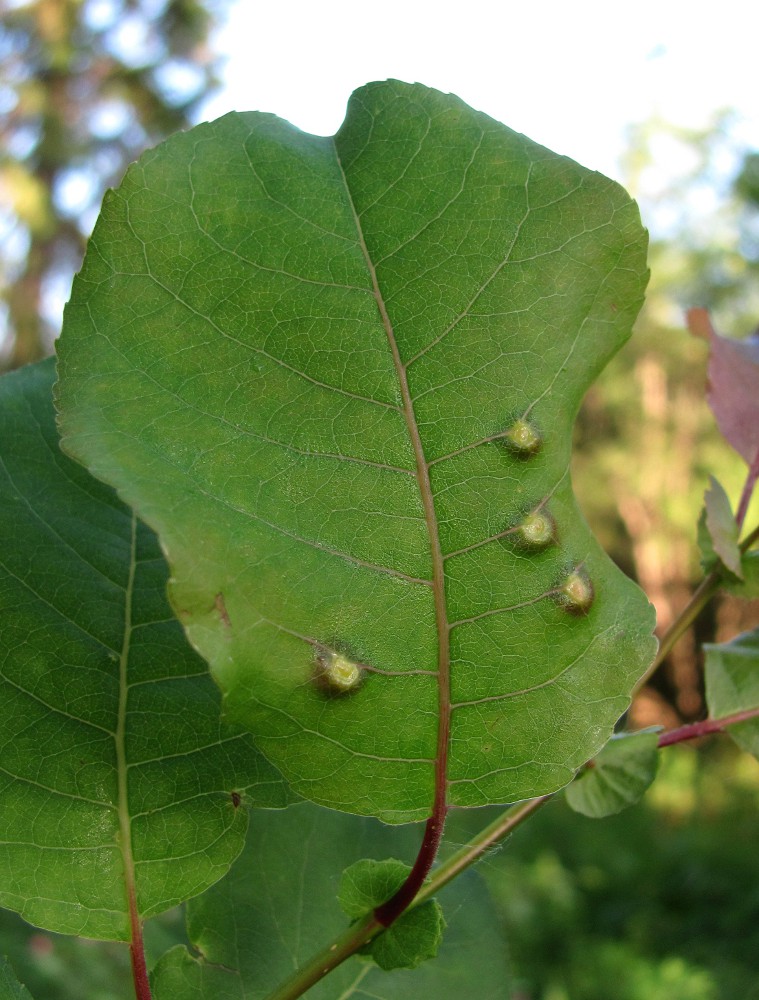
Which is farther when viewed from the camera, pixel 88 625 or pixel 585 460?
pixel 585 460

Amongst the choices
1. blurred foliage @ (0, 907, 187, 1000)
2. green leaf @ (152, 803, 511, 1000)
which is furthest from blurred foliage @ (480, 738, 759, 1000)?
green leaf @ (152, 803, 511, 1000)

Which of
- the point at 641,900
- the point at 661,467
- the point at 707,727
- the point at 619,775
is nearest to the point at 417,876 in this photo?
the point at 619,775

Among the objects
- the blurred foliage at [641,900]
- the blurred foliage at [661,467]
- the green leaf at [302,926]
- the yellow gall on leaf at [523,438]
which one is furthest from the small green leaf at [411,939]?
the blurred foliage at [661,467]

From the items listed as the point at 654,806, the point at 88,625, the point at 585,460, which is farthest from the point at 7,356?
the point at 88,625

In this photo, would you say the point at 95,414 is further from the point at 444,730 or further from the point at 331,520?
the point at 444,730

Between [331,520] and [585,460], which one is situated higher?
[331,520]

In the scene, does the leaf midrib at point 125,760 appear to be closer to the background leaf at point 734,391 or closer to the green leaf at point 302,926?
the green leaf at point 302,926
